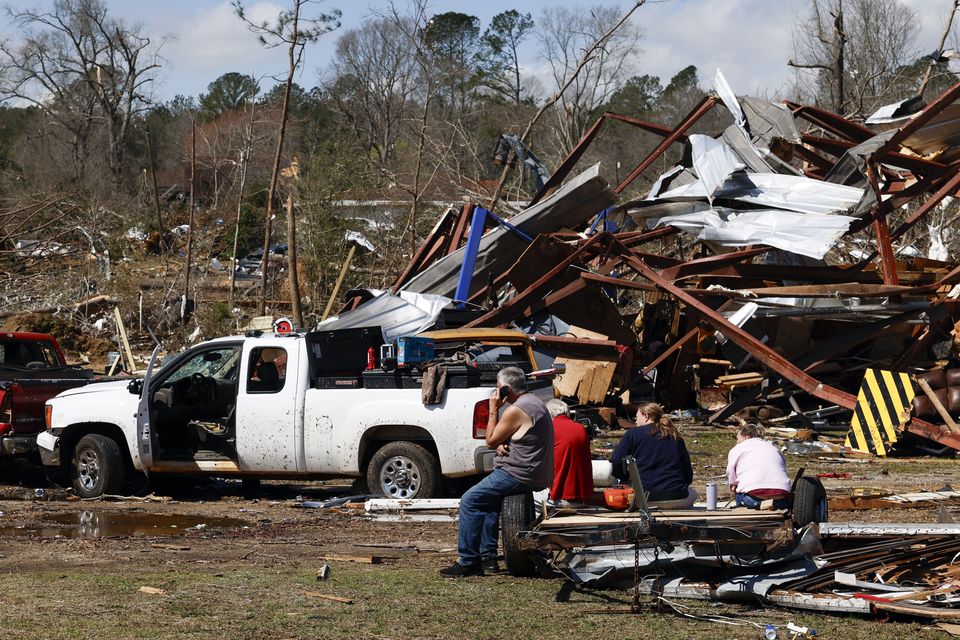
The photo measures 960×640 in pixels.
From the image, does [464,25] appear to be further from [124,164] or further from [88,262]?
[88,262]

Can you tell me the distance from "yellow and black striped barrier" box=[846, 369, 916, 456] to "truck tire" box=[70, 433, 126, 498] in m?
9.83

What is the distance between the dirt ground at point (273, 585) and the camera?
5.87 metres

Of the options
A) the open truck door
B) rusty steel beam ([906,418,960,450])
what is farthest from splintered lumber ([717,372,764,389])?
the open truck door

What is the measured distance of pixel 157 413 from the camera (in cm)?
1188

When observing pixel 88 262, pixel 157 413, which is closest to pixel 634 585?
pixel 157 413

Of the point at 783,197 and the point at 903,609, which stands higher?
the point at 783,197

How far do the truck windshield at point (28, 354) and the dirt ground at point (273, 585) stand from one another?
311cm

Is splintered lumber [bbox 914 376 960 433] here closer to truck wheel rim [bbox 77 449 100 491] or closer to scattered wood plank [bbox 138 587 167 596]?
truck wheel rim [bbox 77 449 100 491]

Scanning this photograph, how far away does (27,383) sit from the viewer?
1288 cm

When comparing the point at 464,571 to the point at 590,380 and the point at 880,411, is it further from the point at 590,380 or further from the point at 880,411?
the point at 590,380

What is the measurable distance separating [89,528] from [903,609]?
7023 mm

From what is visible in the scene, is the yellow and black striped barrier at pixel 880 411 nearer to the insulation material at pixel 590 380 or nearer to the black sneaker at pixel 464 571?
the insulation material at pixel 590 380

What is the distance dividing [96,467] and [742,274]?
1062cm

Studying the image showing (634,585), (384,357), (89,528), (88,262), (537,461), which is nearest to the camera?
(634,585)
